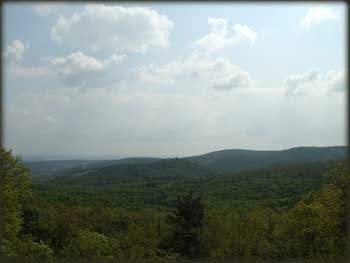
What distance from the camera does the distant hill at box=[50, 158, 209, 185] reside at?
60931mm

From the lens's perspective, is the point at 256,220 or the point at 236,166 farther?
the point at 236,166

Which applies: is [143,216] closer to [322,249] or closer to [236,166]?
[322,249]

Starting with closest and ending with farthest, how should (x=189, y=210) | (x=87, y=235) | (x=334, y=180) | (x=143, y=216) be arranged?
(x=334, y=180)
(x=87, y=235)
(x=189, y=210)
(x=143, y=216)

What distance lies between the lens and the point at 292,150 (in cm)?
10688

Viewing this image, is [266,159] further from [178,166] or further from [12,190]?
[12,190]

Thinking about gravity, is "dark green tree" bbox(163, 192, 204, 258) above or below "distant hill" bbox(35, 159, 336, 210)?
above

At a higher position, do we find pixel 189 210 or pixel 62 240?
pixel 189 210

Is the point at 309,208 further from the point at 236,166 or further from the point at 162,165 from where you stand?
the point at 236,166

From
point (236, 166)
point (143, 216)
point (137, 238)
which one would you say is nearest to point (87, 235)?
point (137, 238)

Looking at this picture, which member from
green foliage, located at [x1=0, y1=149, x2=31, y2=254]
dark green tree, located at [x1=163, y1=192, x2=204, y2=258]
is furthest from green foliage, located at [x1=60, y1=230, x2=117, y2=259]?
dark green tree, located at [x1=163, y1=192, x2=204, y2=258]

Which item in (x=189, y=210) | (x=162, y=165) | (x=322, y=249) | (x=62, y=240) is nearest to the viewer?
(x=322, y=249)

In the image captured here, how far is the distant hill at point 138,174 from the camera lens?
6093 centimetres

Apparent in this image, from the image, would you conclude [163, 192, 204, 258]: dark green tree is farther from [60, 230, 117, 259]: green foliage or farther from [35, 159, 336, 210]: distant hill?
[35, 159, 336, 210]: distant hill

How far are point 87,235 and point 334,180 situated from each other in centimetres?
646
